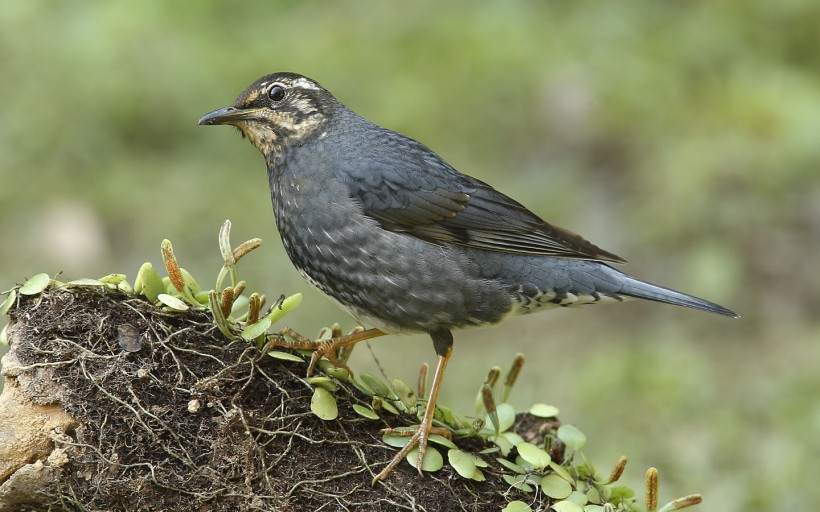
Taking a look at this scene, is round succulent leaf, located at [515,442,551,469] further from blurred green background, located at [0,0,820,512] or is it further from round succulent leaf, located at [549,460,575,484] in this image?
blurred green background, located at [0,0,820,512]

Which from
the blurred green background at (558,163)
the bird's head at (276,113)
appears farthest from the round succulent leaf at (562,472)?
the blurred green background at (558,163)

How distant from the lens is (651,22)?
10852 millimetres

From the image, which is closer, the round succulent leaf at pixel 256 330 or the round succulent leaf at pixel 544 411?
the round succulent leaf at pixel 256 330

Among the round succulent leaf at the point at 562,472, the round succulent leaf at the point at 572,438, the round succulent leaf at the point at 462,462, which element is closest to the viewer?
the round succulent leaf at the point at 462,462

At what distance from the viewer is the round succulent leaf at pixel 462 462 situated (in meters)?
3.53

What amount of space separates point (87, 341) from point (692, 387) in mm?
5047

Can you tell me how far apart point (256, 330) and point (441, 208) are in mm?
1313

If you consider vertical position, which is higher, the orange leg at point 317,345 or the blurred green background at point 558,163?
the blurred green background at point 558,163

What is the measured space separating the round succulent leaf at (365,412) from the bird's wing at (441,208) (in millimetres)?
1049

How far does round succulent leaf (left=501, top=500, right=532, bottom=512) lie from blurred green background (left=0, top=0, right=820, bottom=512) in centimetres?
274

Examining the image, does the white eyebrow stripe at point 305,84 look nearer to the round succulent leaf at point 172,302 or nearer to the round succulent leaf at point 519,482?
the round succulent leaf at point 172,302

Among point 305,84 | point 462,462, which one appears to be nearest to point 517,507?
point 462,462

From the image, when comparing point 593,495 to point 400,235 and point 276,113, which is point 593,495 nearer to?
point 400,235

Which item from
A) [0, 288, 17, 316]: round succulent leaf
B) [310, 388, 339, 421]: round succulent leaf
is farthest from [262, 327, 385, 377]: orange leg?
[0, 288, 17, 316]: round succulent leaf
